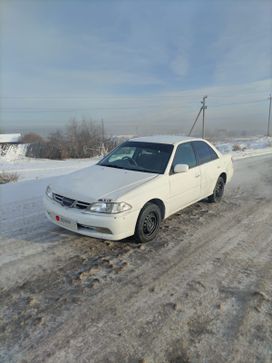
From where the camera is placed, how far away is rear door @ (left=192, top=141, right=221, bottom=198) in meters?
5.27

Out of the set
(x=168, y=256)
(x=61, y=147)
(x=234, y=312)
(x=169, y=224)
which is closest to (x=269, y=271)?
(x=234, y=312)

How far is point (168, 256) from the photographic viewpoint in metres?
3.65

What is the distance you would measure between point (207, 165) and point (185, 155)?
0.75m

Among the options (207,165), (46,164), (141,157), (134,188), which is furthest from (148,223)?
(46,164)

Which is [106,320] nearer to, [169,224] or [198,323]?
[198,323]

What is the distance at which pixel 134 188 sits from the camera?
3781 millimetres

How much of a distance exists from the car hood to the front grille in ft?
0.15

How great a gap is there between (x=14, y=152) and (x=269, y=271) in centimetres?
3023

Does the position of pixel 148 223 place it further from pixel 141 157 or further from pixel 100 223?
pixel 141 157

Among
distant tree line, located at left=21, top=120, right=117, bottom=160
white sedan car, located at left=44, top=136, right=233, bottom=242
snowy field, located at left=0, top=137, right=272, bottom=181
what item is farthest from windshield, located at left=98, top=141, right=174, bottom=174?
distant tree line, located at left=21, top=120, right=117, bottom=160

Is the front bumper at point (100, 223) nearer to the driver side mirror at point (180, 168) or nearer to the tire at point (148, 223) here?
the tire at point (148, 223)

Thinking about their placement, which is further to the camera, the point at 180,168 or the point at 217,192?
the point at 217,192

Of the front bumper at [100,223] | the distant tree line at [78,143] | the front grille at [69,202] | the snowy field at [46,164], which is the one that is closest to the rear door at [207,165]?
the front bumper at [100,223]

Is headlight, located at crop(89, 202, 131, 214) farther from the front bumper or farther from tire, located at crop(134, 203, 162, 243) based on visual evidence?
tire, located at crop(134, 203, 162, 243)
